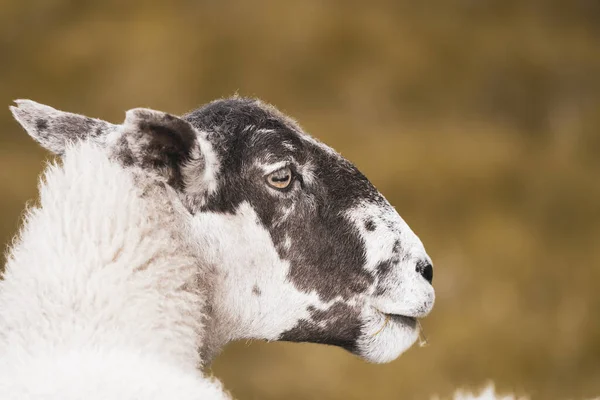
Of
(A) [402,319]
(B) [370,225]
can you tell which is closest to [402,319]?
(A) [402,319]

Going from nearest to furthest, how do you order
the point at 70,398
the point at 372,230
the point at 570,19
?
1. the point at 70,398
2. the point at 372,230
3. the point at 570,19

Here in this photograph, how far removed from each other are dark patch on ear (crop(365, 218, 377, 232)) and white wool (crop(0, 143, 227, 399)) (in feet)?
2.46

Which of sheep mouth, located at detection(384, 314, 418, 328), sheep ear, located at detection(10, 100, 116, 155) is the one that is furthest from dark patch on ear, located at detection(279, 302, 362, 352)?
sheep ear, located at detection(10, 100, 116, 155)

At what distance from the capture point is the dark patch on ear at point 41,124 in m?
3.49

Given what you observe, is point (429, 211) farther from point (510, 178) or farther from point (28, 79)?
point (28, 79)

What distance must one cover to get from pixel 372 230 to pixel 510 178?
965cm

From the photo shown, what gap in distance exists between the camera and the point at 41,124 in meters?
3.51

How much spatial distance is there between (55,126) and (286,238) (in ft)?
3.79

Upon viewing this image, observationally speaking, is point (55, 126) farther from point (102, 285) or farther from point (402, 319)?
point (402, 319)

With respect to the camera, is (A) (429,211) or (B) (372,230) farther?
(A) (429,211)

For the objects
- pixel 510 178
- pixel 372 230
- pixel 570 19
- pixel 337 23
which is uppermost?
pixel 570 19

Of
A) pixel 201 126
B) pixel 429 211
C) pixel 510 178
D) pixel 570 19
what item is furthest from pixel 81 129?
pixel 570 19

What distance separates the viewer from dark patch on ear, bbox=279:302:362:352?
11.2 ft

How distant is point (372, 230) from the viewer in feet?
11.2
